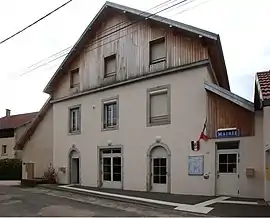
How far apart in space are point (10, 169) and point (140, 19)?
77.0 ft

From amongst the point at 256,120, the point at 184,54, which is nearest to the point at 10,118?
the point at 184,54

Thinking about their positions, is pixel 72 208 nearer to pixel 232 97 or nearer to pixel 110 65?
pixel 232 97

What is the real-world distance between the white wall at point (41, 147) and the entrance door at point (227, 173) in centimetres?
1520

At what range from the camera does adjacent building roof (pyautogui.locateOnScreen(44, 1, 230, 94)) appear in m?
17.2

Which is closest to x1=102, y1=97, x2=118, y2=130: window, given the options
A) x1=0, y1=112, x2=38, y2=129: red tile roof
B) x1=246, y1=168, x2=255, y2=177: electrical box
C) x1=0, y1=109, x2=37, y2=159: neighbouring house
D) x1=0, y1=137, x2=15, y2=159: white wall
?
x1=246, y1=168, x2=255, y2=177: electrical box

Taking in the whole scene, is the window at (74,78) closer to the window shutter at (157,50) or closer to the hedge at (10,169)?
the window shutter at (157,50)

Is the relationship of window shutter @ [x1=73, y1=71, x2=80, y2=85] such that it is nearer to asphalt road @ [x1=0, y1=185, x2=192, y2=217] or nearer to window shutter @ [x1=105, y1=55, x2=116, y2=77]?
window shutter @ [x1=105, y1=55, x2=116, y2=77]

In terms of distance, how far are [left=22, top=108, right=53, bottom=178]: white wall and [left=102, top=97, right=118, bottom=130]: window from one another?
7.64 meters

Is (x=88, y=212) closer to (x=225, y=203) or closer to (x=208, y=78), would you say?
(x=225, y=203)

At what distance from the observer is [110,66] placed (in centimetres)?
2189

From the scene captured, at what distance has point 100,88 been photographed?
862 inches

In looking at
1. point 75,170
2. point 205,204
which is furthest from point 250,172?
point 75,170

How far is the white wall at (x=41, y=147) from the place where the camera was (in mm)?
28219

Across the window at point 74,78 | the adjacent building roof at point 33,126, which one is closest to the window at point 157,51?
→ the window at point 74,78
